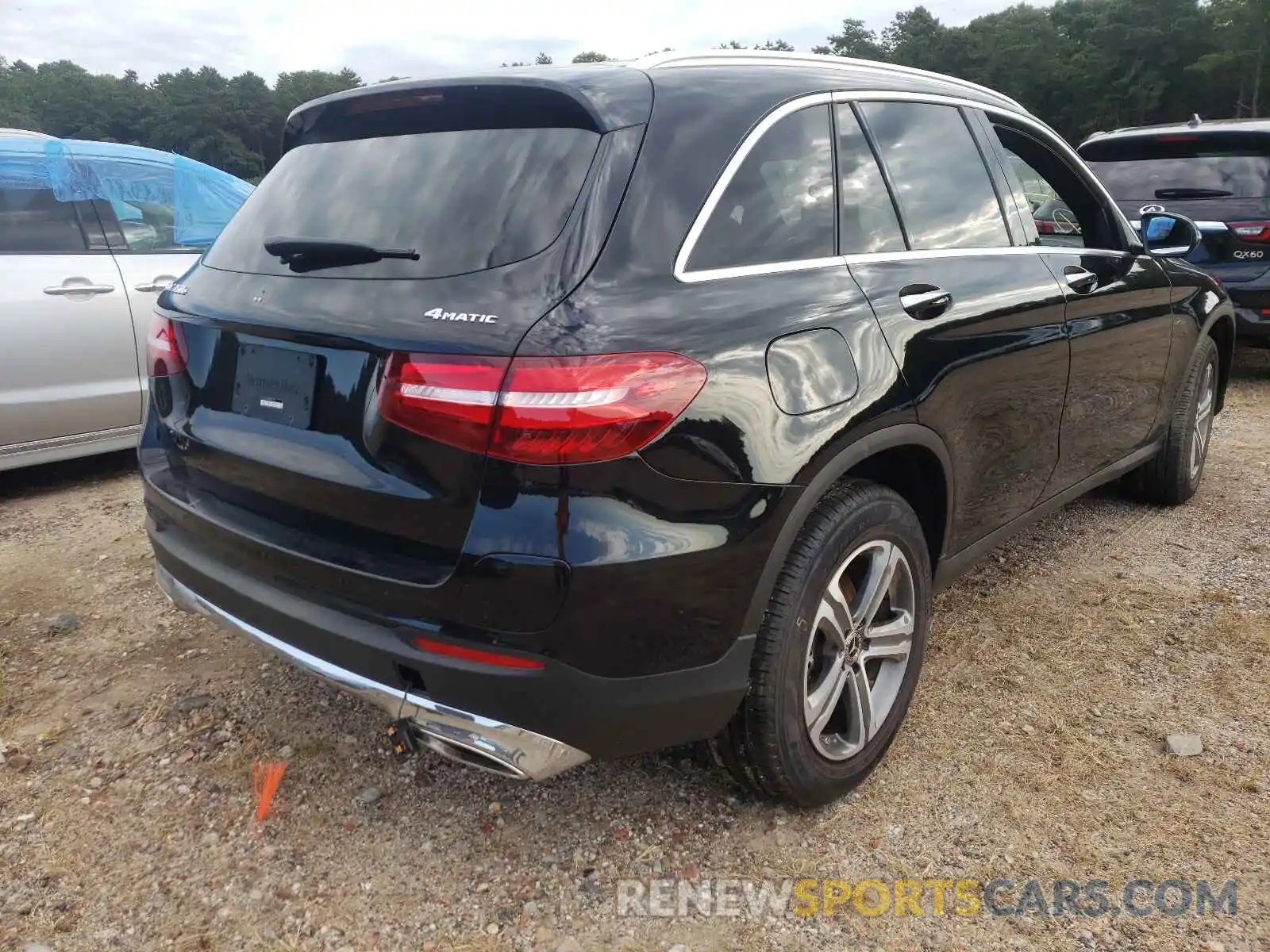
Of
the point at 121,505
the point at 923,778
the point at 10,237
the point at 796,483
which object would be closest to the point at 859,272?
the point at 796,483

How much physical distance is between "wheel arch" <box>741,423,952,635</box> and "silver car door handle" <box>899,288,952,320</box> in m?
0.29

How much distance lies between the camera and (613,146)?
1960 millimetres

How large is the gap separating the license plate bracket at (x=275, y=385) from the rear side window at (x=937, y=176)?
5.17 feet

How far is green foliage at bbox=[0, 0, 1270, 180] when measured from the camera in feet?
168

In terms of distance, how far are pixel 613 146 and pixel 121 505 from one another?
3.58m

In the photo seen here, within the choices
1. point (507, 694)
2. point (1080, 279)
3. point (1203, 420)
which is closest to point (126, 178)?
point (507, 694)

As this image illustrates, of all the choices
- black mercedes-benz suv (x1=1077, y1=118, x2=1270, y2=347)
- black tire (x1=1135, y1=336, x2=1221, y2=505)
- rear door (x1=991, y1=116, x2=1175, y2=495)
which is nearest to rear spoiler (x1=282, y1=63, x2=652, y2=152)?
rear door (x1=991, y1=116, x2=1175, y2=495)

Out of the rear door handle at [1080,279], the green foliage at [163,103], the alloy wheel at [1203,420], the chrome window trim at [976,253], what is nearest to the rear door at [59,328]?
the chrome window trim at [976,253]

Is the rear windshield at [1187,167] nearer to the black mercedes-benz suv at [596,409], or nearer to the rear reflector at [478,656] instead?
the black mercedes-benz suv at [596,409]

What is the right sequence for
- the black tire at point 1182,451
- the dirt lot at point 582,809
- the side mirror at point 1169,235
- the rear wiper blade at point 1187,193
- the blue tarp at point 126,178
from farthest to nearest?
the rear wiper blade at point 1187,193, the blue tarp at point 126,178, the black tire at point 1182,451, the side mirror at point 1169,235, the dirt lot at point 582,809

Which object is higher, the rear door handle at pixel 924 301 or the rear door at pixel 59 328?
the rear door handle at pixel 924 301

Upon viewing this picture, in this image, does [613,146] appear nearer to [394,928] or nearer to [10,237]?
[394,928]

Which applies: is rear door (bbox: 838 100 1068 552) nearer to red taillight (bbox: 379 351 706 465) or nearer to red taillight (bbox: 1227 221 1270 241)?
red taillight (bbox: 379 351 706 465)

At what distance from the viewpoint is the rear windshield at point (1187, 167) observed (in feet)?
21.3
